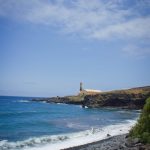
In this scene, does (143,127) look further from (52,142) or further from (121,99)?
(121,99)

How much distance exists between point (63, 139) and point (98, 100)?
67.5 metres

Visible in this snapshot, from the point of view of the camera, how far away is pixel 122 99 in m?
90.0

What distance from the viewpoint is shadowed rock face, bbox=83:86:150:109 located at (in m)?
86.3

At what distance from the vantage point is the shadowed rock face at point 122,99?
3398 inches

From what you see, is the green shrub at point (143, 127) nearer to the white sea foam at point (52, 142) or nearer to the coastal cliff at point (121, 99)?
the white sea foam at point (52, 142)

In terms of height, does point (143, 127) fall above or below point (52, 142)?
above

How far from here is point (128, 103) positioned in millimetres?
88688

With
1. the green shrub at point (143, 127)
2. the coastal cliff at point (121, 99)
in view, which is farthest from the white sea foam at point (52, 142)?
the coastal cliff at point (121, 99)

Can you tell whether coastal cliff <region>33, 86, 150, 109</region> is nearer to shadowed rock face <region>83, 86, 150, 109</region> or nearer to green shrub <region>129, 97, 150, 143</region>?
shadowed rock face <region>83, 86, 150, 109</region>

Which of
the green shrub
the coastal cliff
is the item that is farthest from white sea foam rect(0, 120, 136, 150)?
the coastal cliff

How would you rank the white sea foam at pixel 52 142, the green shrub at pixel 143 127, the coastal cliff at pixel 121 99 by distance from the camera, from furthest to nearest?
the coastal cliff at pixel 121 99 → the white sea foam at pixel 52 142 → the green shrub at pixel 143 127

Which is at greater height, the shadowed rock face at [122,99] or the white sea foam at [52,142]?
the shadowed rock face at [122,99]

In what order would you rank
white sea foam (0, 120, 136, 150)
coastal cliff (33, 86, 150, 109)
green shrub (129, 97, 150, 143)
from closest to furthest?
green shrub (129, 97, 150, 143) → white sea foam (0, 120, 136, 150) → coastal cliff (33, 86, 150, 109)

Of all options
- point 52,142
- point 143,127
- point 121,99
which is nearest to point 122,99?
point 121,99
